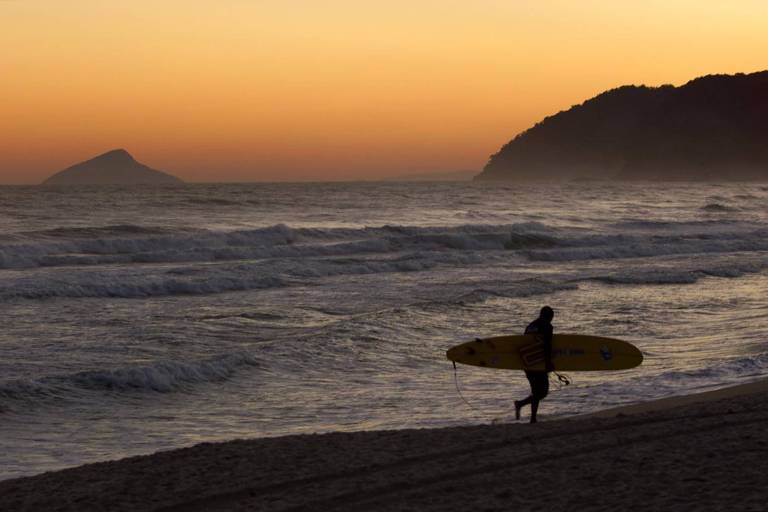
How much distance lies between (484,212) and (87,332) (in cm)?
5528

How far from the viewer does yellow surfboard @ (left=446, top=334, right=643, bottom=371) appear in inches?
508

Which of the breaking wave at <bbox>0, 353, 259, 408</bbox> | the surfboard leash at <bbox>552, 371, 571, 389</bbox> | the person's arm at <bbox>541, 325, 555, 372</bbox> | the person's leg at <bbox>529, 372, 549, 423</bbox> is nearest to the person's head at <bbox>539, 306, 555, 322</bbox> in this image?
the person's arm at <bbox>541, 325, 555, 372</bbox>

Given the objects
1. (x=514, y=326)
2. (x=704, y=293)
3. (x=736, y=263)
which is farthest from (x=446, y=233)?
(x=514, y=326)

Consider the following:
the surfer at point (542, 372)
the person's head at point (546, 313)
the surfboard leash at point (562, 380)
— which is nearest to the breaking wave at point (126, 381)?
the surfboard leash at point (562, 380)

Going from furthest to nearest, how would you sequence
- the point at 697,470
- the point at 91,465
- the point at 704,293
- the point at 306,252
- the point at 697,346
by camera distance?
the point at 306,252 < the point at 704,293 < the point at 697,346 < the point at 91,465 < the point at 697,470

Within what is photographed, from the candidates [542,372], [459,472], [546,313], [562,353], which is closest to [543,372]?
[542,372]

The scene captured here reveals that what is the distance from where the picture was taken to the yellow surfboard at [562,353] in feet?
42.4

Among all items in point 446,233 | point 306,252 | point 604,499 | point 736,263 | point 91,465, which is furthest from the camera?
point 446,233

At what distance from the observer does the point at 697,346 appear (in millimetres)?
17984

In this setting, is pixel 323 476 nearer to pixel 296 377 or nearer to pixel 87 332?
pixel 296 377

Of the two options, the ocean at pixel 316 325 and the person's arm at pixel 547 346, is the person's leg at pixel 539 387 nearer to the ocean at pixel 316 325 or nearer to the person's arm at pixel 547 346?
the person's arm at pixel 547 346

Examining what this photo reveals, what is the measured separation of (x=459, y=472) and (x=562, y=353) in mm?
4817

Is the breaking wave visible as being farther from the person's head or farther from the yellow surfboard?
the person's head

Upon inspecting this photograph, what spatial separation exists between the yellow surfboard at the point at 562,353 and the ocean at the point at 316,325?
561 millimetres
